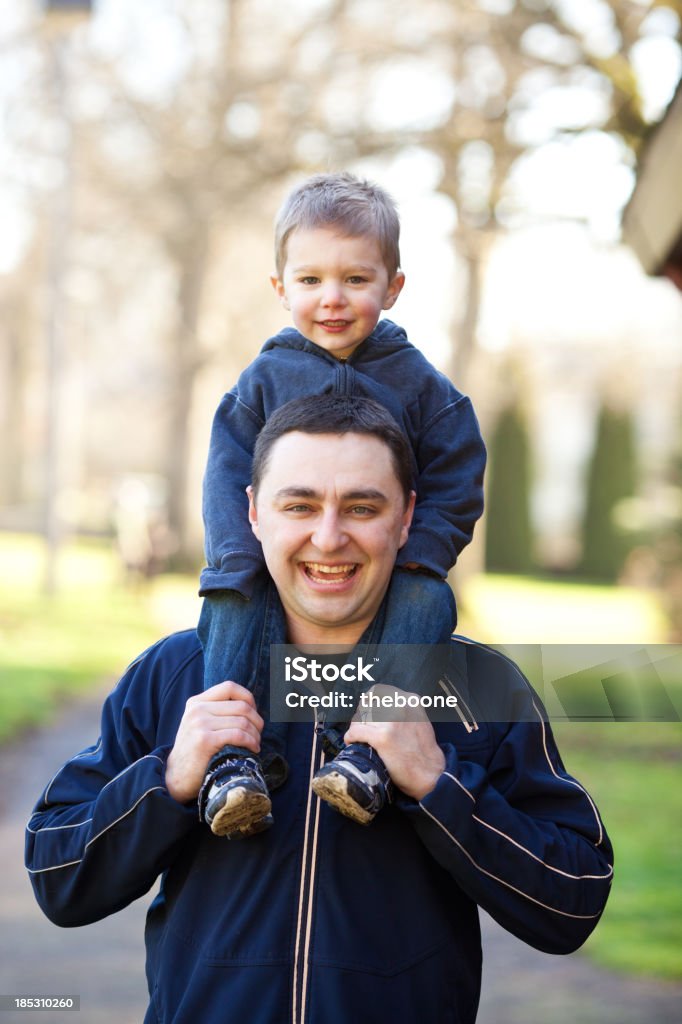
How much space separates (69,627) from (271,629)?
12.7m

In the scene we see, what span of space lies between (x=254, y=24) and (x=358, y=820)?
19923 millimetres

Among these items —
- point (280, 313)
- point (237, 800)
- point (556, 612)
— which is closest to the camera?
→ point (237, 800)

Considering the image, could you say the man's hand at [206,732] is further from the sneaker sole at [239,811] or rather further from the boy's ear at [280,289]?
the boy's ear at [280,289]

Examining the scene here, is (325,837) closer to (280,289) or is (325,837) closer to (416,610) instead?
(416,610)

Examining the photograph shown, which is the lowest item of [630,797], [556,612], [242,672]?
[556,612]

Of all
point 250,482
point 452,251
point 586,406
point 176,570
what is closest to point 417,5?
point 452,251

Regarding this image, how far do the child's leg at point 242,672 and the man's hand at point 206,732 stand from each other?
24mm

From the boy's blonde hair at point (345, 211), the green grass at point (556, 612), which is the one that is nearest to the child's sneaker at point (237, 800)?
the boy's blonde hair at point (345, 211)

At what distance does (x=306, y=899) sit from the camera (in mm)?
2189

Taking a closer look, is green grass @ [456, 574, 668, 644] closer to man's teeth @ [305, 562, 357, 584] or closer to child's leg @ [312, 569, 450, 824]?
child's leg @ [312, 569, 450, 824]

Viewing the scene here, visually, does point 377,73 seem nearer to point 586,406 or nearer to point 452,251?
point 452,251

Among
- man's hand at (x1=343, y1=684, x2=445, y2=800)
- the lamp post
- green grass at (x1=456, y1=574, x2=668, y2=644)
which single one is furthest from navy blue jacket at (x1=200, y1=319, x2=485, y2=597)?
the lamp post

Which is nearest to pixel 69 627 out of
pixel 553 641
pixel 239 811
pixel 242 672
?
pixel 553 641

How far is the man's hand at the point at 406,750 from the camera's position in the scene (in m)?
2.16
